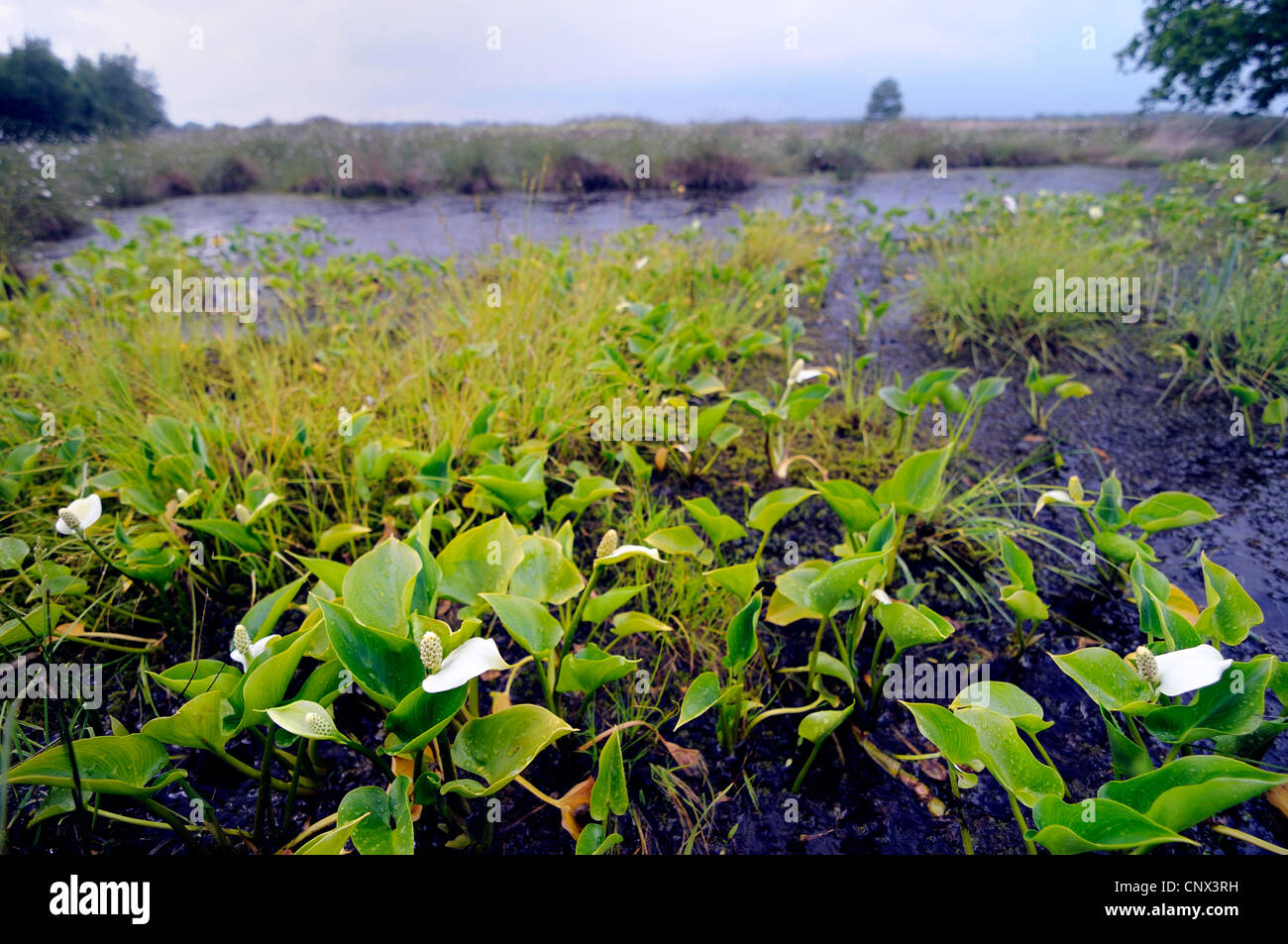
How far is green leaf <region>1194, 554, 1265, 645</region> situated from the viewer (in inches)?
39.3

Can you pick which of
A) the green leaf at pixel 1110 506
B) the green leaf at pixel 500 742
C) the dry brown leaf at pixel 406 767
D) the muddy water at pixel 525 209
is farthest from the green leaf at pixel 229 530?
the muddy water at pixel 525 209

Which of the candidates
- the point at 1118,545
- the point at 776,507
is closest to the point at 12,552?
the point at 776,507

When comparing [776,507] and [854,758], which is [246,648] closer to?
[776,507]

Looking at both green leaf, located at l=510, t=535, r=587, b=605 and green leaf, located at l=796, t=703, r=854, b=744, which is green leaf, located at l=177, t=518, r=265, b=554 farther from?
green leaf, located at l=796, t=703, r=854, b=744

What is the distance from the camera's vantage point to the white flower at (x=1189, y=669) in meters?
0.81

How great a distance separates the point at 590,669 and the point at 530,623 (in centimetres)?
14

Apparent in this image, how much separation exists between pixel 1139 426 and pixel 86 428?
3942 millimetres

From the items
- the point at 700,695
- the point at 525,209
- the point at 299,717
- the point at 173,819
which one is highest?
the point at 525,209

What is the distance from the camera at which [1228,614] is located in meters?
1.02

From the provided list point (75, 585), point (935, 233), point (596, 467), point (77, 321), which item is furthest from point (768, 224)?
point (75, 585)

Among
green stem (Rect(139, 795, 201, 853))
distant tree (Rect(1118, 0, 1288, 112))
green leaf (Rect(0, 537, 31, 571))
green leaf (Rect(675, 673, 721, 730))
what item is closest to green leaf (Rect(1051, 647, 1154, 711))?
green leaf (Rect(675, 673, 721, 730))

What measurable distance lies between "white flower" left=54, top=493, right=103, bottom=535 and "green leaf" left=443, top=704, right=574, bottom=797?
0.92m

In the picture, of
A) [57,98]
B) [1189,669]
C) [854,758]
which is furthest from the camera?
[57,98]

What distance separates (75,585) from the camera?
133 cm
